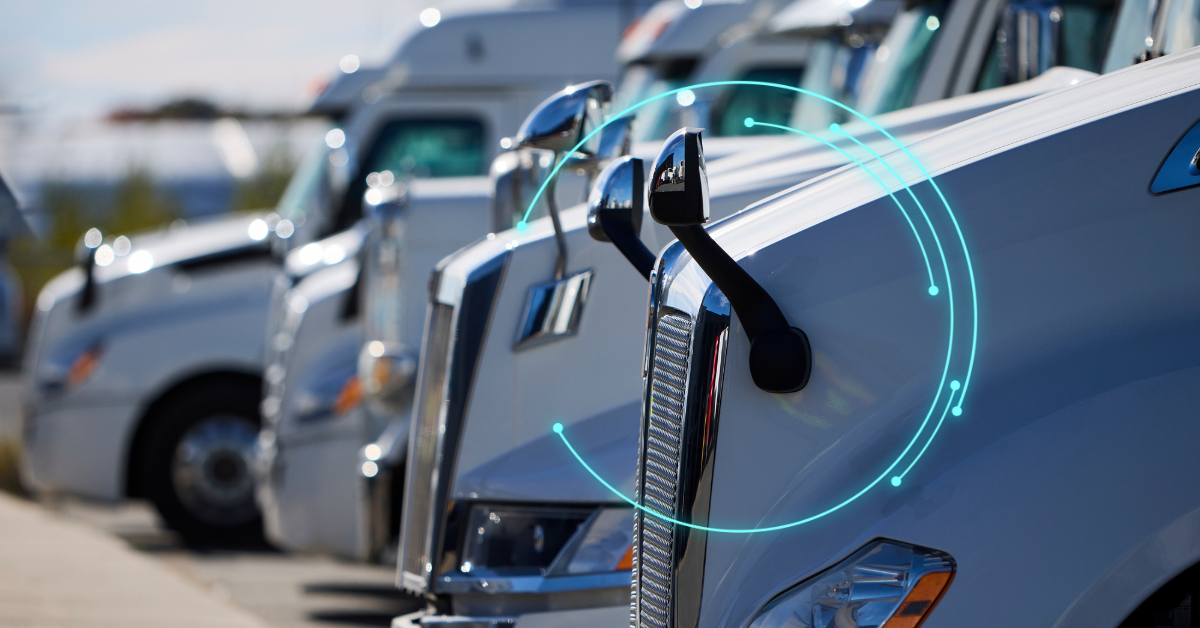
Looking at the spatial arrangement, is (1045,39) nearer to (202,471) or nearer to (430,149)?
(430,149)

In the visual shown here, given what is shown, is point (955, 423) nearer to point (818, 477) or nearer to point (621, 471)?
point (818, 477)

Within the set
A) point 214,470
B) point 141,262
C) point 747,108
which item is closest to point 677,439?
point 747,108

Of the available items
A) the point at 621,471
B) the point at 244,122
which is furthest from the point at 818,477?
the point at 244,122

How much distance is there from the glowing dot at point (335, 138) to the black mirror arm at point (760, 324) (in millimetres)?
6768

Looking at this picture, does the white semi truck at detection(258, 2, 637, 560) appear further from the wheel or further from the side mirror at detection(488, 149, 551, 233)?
the wheel

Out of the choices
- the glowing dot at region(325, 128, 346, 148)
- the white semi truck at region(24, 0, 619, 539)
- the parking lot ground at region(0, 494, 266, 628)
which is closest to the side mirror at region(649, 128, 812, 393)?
the parking lot ground at region(0, 494, 266, 628)

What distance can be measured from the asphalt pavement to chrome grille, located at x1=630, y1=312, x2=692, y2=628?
148 inches

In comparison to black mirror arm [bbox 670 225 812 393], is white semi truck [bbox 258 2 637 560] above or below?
above

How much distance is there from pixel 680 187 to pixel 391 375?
3507mm

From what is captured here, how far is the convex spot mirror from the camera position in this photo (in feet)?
6.65

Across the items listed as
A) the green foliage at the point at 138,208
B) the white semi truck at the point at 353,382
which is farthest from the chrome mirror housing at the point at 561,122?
the green foliage at the point at 138,208

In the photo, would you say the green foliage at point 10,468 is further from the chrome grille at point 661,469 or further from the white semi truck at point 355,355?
the chrome grille at point 661,469

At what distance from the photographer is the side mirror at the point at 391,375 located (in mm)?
5363

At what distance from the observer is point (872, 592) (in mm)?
1990
